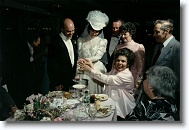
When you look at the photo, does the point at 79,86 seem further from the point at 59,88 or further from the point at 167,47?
the point at 167,47

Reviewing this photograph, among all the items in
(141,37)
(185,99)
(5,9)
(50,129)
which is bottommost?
(50,129)

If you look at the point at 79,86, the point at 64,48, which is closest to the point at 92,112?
Result: the point at 79,86

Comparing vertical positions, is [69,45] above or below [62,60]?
above

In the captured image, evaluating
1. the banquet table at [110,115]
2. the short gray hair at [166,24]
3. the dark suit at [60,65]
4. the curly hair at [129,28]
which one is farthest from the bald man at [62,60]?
the short gray hair at [166,24]

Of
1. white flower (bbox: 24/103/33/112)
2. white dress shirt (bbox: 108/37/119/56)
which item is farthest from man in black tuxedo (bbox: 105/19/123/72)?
white flower (bbox: 24/103/33/112)

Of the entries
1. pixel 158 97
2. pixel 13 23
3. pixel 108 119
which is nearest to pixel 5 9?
pixel 13 23

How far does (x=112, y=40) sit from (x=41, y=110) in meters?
0.88

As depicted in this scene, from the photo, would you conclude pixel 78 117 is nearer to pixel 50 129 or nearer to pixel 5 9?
pixel 50 129

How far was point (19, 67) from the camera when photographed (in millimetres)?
3057

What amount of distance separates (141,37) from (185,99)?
2.16 ft

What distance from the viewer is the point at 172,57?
9.70 ft

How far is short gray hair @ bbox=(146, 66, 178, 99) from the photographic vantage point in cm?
296

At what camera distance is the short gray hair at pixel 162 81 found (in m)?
2.96

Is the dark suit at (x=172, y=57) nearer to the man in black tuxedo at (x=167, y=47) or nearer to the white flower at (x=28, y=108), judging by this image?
the man in black tuxedo at (x=167, y=47)
